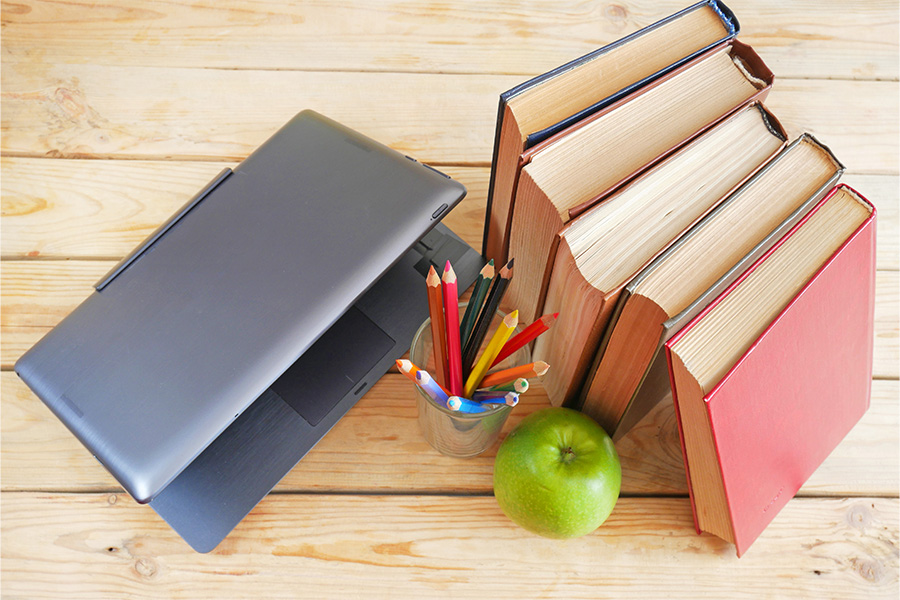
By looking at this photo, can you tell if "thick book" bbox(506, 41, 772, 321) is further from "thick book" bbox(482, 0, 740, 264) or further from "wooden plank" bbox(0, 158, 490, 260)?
"wooden plank" bbox(0, 158, 490, 260)

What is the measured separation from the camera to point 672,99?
465 mm

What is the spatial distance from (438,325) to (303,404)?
6.3 inches

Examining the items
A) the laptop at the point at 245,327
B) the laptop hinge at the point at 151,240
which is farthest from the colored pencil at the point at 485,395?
the laptop hinge at the point at 151,240

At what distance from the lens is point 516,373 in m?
0.41

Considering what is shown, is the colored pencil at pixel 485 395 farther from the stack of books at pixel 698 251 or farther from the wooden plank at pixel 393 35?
the wooden plank at pixel 393 35

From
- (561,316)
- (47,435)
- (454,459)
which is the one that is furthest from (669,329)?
(47,435)

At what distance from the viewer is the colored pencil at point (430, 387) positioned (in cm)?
39

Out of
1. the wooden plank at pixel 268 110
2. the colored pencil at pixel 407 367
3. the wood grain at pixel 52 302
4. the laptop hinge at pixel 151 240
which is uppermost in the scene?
the wooden plank at pixel 268 110

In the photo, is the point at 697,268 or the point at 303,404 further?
the point at 303,404

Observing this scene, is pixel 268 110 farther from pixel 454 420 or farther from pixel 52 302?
pixel 454 420

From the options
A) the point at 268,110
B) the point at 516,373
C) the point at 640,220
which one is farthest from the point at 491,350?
the point at 268,110

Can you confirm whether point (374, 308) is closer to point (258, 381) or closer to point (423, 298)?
point (423, 298)

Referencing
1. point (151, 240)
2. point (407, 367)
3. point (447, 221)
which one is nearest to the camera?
point (407, 367)

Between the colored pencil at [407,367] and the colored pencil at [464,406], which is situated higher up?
the colored pencil at [407,367]
